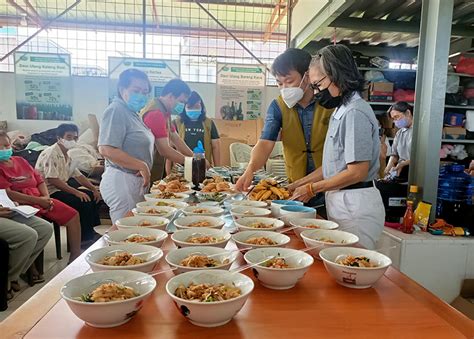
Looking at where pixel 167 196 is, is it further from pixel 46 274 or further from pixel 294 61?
pixel 46 274

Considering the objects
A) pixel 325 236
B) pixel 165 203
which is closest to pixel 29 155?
pixel 165 203

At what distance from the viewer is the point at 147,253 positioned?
104cm

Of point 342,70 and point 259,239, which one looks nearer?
point 259,239

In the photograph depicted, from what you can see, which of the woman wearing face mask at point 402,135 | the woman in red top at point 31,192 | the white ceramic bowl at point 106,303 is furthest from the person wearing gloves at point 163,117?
the woman wearing face mask at point 402,135

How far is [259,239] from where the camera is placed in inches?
47.3

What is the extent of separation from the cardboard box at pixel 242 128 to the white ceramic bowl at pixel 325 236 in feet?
15.9

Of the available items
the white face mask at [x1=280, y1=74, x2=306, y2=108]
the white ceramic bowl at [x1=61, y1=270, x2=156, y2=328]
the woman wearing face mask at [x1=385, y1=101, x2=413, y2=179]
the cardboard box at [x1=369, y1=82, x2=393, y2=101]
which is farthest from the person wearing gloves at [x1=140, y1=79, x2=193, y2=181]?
the cardboard box at [x1=369, y1=82, x2=393, y2=101]

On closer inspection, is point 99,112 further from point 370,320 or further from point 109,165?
point 370,320

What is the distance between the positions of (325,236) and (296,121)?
1.04 meters

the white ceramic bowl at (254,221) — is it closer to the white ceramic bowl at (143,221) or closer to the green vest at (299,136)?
the white ceramic bowl at (143,221)

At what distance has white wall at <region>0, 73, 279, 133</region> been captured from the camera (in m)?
6.18

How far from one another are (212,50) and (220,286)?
630 centimetres

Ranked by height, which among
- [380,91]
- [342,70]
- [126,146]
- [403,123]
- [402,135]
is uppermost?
[380,91]

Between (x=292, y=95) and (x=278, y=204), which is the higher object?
(x=292, y=95)
